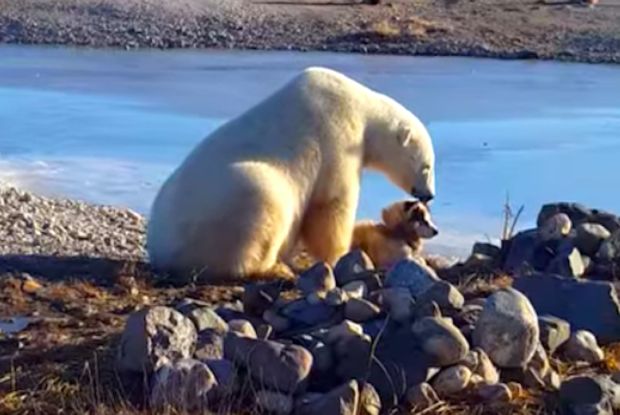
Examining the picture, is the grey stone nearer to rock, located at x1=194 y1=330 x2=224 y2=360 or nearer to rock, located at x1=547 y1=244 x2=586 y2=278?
rock, located at x1=194 y1=330 x2=224 y2=360

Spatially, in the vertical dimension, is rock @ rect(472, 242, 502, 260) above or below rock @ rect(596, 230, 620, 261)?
below

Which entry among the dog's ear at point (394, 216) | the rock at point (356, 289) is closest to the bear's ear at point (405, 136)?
the dog's ear at point (394, 216)

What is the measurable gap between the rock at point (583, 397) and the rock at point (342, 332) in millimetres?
821

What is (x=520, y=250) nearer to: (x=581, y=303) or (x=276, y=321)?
(x=581, y=303)

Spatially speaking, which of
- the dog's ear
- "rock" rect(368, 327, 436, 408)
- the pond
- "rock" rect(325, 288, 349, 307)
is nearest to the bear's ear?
the dog's ear

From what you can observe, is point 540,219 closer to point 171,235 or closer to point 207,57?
point 171,235

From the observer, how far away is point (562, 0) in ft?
130

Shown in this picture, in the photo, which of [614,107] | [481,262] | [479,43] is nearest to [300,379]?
[481,262]

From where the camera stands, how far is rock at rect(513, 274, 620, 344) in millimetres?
6281

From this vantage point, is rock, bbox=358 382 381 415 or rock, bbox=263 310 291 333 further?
rock, bbox=263 310 291 333

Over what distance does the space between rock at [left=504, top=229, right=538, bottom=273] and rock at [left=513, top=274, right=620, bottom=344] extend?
1135mm

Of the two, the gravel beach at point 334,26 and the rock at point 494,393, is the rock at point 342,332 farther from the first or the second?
the gravel beach at point 334,26

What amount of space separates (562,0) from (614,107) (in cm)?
2014

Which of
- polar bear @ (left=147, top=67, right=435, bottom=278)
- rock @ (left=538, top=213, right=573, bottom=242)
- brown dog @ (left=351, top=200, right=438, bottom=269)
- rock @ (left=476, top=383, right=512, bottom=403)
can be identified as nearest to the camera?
rock @ (left=476, top=383, right=512, bottom=403)
